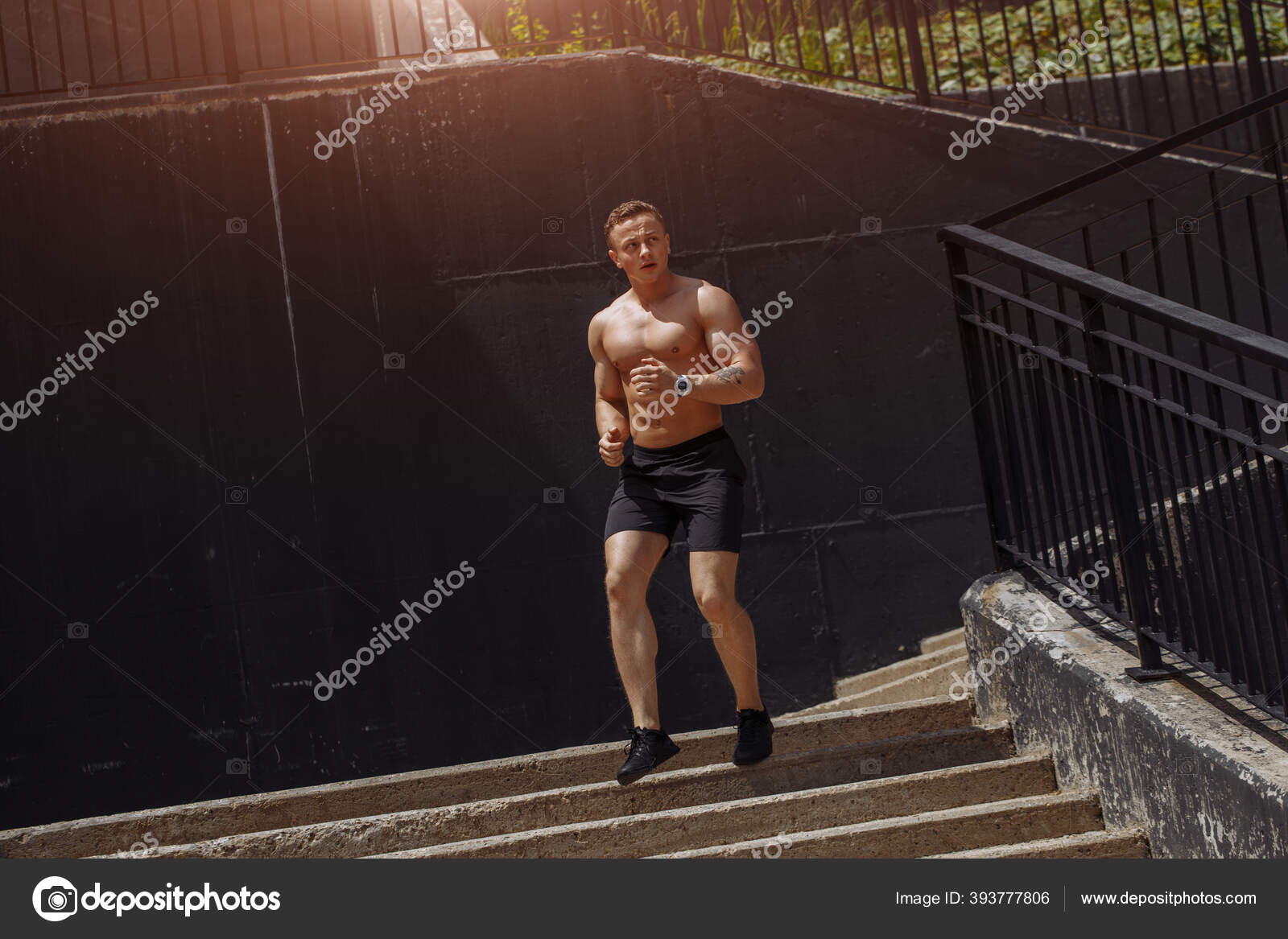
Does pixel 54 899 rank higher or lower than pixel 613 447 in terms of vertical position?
lower

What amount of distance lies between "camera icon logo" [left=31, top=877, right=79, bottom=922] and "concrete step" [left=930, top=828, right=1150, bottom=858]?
251 cm

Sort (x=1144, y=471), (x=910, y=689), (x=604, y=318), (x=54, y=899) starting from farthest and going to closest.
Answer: (x=910, y=689)
(x=604, y=318)
(x=1144, y=471)
(x=54, y=899)

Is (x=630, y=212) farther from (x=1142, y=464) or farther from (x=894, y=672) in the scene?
(x=894, y=672)

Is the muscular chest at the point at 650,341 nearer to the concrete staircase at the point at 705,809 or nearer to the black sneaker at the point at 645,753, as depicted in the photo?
the black sneaker at the point at 645,753

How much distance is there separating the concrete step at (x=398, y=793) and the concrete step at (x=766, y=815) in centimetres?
47

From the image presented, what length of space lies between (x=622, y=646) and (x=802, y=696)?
103 inches

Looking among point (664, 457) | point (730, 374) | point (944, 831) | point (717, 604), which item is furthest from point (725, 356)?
point (944, 831)

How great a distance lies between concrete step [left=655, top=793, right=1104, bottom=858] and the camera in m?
3.34

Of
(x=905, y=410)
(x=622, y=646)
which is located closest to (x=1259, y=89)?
(x=905, y=410)

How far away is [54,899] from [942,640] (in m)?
4.40

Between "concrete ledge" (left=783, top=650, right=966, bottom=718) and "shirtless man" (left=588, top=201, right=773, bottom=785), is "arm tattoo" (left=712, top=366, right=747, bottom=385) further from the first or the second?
"concrete ledge" (left=783, top=650, right=966, bottom=718)

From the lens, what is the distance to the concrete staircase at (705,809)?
3.42 metres

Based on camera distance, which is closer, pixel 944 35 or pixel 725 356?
pixel 725 356

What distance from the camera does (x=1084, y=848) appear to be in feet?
10.8
